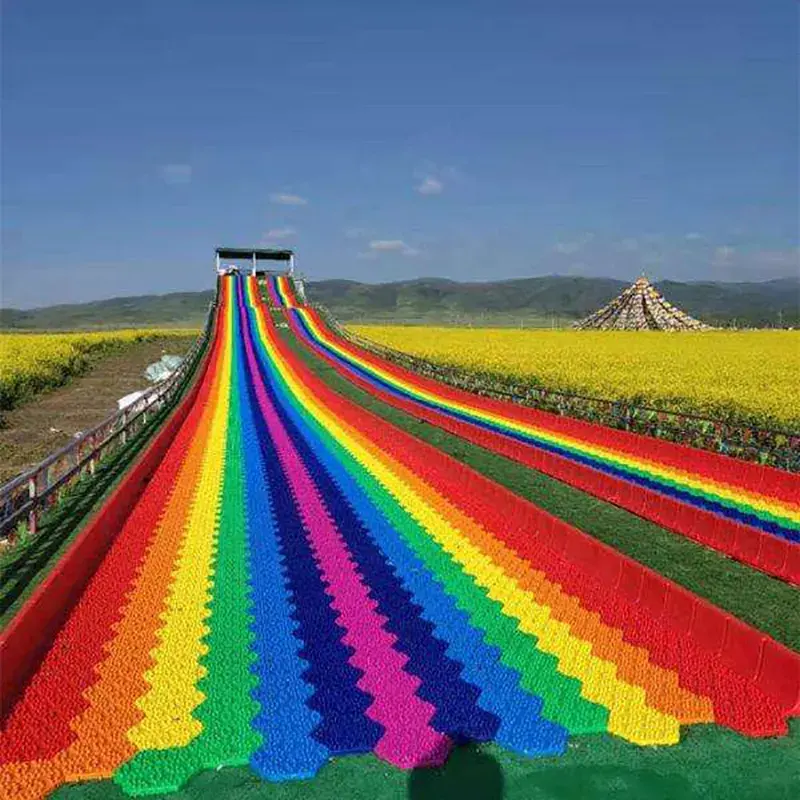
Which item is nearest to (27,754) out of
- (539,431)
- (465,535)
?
(465,535)

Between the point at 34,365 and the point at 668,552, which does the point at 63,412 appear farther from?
the point at 668,552

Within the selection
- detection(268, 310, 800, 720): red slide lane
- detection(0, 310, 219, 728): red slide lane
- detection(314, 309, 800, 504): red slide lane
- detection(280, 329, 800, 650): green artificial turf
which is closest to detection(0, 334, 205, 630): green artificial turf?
detection(0, 310, 219, 728): red slide lane

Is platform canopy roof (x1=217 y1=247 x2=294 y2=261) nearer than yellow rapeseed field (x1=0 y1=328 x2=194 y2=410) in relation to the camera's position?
No

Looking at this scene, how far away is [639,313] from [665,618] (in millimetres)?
94342

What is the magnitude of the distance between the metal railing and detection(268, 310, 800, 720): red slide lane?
21.6ft

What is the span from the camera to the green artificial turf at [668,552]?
27.5ft

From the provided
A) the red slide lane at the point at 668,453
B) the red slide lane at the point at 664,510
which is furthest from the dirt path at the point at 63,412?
the red slide lane at the point at 668,453

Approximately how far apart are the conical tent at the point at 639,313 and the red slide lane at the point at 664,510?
257 ft

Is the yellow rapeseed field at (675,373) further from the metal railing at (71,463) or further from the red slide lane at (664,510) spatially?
the metal railing at (71,463)

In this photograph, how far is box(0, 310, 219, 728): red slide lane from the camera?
6582 mm

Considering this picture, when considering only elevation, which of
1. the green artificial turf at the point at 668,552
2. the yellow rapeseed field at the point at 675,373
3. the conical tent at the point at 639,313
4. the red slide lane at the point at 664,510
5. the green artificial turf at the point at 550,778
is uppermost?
the conical tent at the point at 639,313

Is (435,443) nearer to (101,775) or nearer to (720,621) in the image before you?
(720,621)

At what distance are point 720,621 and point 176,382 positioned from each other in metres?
24.0

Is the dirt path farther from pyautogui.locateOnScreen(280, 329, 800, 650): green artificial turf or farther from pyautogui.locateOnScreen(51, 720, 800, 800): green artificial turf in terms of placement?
pyautogui.locateOnScreen(51, 720, 800, 800): green artificial turf
